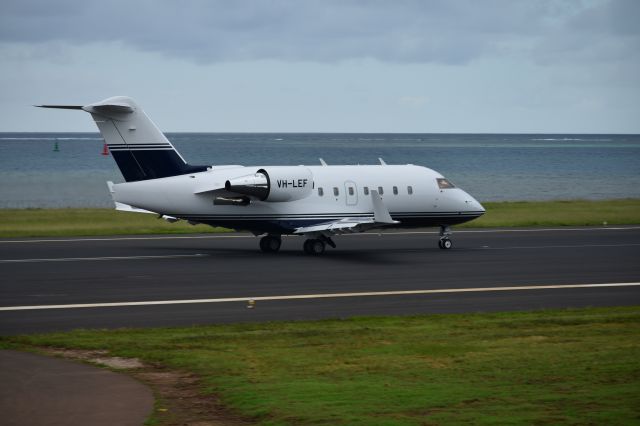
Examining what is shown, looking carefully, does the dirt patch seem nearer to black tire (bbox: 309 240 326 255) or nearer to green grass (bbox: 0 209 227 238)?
black tire (bbox: 309 240 326 255)

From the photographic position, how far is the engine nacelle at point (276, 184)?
33812mm

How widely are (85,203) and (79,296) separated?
53196 millimetres

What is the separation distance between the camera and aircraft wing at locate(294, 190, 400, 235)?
32688mm

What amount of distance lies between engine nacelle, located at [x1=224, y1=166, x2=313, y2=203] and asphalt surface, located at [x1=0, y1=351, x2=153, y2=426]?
1780cm

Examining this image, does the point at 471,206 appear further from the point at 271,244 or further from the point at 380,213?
the point at 271,244

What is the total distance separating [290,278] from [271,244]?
300 inches

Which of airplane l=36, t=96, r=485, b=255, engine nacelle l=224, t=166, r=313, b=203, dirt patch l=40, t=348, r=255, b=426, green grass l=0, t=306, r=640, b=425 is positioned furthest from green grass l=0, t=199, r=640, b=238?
dirt patch l=40, t=348, r=255, b=426

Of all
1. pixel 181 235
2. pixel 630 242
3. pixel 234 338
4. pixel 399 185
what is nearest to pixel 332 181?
pixel 399 185

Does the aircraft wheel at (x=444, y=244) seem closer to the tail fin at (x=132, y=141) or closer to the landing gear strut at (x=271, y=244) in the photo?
the landing gear strut at (x=271, y=244)

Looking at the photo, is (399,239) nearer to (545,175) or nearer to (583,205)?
(583,205)

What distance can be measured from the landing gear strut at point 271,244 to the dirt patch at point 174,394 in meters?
18.6

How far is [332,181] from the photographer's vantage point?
35781 mm

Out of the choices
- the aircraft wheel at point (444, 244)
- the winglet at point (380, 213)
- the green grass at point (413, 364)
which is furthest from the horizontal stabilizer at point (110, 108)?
the green grass at point (413, 364)

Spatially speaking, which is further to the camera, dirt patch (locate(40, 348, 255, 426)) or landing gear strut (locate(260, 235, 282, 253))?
landing gear strut (locate(260, 235, 282, 253))
